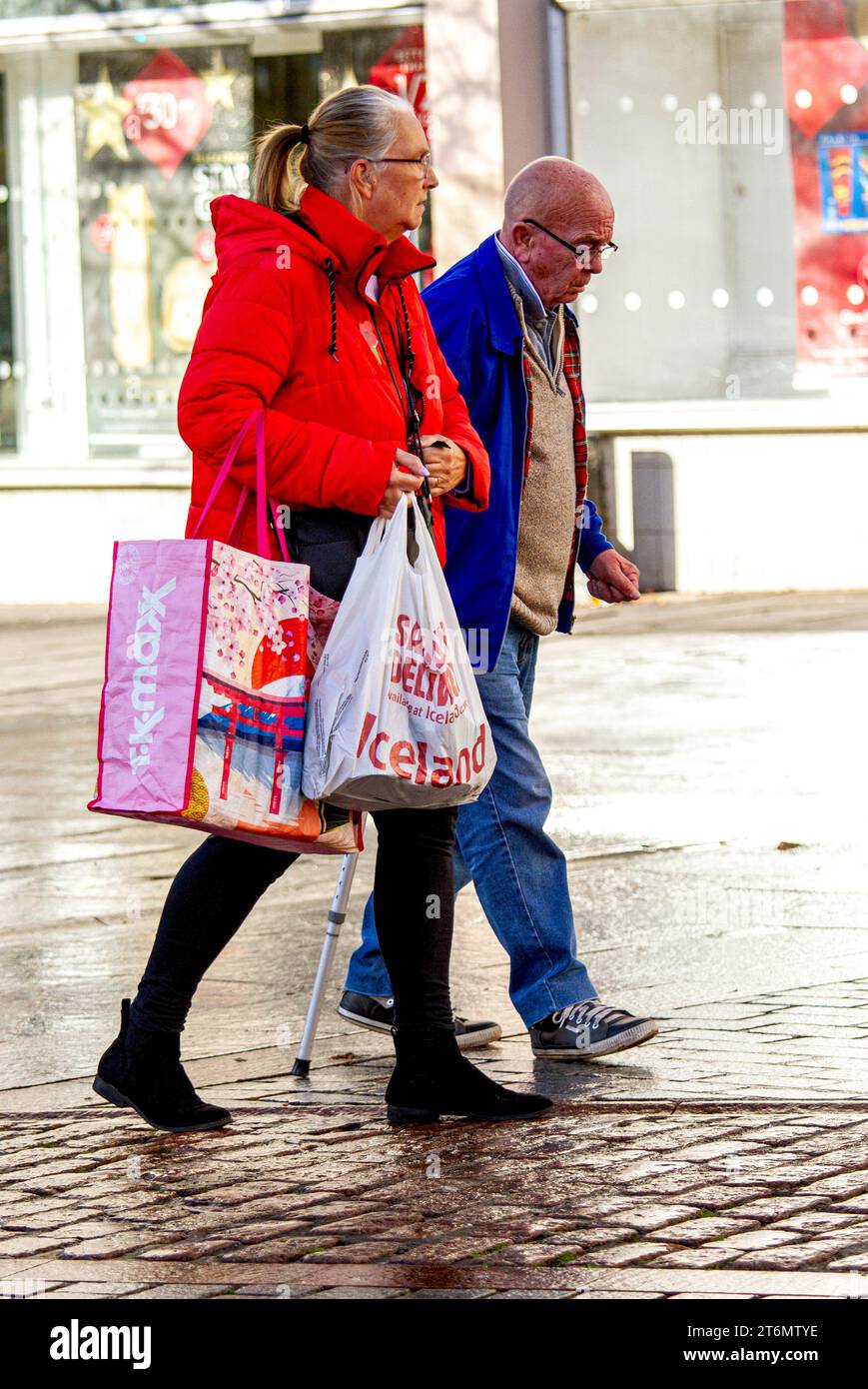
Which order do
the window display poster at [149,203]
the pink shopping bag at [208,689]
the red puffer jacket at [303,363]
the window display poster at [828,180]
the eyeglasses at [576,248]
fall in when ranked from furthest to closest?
the window display poster at [149,203] → the window display poster at [828,180] → the eyeglasses at [576,248] → the red puffer jacket at [303,363] → the pink shopping bag at [208,689]

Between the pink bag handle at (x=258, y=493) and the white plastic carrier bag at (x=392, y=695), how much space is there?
7.1 inches

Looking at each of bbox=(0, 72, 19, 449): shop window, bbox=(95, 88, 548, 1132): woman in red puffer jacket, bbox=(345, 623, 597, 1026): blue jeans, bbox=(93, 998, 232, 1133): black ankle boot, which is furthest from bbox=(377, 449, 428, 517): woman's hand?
bbox=(0, 72, 19, 449): shop window

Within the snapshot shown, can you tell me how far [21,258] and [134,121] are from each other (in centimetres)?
141

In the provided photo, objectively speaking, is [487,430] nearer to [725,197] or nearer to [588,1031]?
[588,1031]

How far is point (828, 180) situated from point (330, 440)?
13.2 metres

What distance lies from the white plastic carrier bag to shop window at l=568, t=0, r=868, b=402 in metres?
12.7

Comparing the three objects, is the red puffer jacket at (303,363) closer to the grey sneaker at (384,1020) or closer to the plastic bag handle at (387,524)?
the plastic bag handle at (387,524)

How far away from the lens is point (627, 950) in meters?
6.68

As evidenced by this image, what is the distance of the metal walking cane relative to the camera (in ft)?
17.6

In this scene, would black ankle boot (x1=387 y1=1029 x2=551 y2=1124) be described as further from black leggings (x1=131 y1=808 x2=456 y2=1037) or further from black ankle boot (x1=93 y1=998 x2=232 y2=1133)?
black ankle boot (x1=93 y1=998 x2=232 y2=1133)

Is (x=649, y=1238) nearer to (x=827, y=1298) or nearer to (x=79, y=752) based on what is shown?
(x=827, y=1298)

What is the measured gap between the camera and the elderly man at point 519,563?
217 inches

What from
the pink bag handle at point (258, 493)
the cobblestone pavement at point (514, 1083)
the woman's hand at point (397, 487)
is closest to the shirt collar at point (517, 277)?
the woman's hand at point (397, 487)
